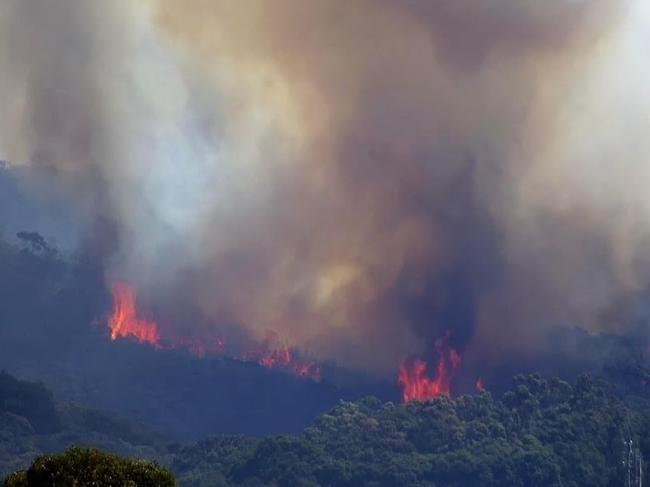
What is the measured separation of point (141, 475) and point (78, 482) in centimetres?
691

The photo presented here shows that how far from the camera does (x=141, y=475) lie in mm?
97938

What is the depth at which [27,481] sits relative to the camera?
95562mm

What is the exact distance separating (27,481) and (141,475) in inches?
454

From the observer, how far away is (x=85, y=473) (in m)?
95.3

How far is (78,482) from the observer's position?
93875 millimetres

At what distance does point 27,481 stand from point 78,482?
19.6 ft

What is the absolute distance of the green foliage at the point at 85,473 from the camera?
3728 inches

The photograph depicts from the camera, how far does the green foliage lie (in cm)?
9469
